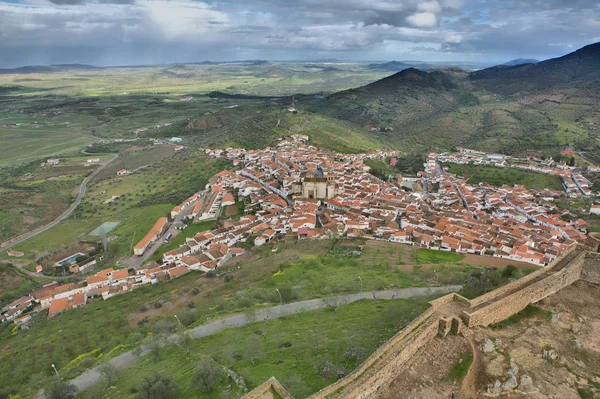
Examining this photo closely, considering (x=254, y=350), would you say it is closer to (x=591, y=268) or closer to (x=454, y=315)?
(x=454, y=315)

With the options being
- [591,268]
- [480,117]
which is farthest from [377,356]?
[480,117]

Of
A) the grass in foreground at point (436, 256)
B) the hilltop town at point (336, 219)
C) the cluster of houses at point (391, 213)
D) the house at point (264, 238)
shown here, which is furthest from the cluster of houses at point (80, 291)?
the grass in foreground at point (436, 256)

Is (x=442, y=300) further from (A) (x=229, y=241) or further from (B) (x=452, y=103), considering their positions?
(B) (x=452, y=103)

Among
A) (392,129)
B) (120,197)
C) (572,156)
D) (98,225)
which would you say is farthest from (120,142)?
(572,156)

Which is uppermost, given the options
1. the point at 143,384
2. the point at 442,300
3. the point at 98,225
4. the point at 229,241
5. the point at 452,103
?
the point at 452,103

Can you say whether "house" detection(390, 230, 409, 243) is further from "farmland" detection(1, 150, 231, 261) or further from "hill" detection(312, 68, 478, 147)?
"hill" detection(312, 68, 478, 147)
